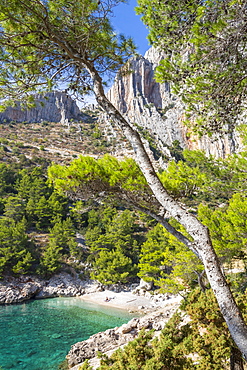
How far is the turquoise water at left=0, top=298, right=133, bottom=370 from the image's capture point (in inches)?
364

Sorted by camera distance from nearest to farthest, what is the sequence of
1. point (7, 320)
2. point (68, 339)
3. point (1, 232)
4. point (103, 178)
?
1. point (103, 178)
2. point (68, 339)
3. point (7, 320)
4. point (1, 232)

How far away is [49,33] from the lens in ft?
10.9

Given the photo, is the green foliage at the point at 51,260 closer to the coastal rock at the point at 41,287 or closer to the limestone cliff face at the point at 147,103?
the coastal rock at the point at 41,287

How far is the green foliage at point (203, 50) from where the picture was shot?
10.6ft

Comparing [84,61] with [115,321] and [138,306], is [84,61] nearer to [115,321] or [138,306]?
[115,321]

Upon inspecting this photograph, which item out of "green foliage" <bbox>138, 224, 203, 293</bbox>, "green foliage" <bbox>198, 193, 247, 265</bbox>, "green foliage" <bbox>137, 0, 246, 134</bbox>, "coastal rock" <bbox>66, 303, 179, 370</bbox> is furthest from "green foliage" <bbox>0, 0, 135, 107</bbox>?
"green foliage" <bbox>138, 224, 203, 293</bbox>

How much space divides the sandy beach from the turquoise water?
1.04m

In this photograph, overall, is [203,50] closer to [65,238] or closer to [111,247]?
[65,238]

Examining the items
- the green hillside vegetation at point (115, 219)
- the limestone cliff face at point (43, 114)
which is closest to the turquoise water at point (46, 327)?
the green hillside vegetation at point (115, 219)

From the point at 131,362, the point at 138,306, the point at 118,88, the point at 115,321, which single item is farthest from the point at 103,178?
the point at 118,88

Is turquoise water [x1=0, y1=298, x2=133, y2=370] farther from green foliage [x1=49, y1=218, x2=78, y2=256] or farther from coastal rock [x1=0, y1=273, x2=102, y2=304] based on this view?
green foliage [x1=49, y1=218, x2=78, y2=256]

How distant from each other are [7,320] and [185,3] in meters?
16.9

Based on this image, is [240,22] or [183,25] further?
[183,25]

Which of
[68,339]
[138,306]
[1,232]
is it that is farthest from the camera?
[1,232]
